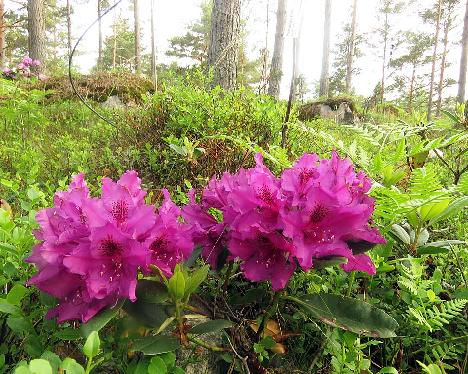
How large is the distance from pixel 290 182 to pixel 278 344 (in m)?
0.51

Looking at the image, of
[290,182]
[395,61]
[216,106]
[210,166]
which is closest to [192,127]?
[216,106]

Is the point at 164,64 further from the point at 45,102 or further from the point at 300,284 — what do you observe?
the point at 300,284

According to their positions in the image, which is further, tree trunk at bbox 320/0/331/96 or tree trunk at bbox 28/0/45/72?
tree trunk at bbox 320/0/331/96

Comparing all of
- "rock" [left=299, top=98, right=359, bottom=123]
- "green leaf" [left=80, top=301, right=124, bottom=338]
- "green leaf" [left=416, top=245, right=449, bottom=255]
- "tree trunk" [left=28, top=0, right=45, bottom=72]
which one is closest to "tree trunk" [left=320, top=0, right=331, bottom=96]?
"rock" [left=299, top=98, right=359, bottom=123]

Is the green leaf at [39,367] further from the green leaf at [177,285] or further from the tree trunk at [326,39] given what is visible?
the tree trunk at [326,39]

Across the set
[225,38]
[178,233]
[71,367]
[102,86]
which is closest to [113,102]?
[102,86]

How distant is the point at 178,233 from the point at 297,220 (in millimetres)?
307

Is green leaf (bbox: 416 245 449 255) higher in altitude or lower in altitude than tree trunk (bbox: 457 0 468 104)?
lower

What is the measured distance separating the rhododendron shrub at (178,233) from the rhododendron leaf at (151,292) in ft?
0.11

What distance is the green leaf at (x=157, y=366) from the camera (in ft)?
2.79

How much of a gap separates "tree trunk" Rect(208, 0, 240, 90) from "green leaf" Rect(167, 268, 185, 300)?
15.3 feet

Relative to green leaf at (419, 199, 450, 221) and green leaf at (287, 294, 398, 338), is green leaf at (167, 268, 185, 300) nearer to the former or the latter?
green leaf at (287, 294, 398, 338)

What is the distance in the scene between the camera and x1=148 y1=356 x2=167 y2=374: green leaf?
33.5 inches

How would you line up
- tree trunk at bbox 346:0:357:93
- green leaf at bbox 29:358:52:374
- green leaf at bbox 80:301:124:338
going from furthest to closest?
tree trunk at bbox 346:0:357:93, green leaf at bbox 80:301:124:338, green leaf at bbox 29:358:52:374
